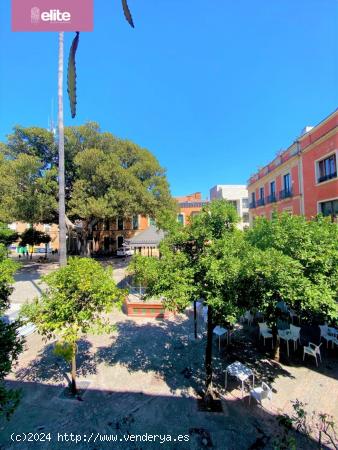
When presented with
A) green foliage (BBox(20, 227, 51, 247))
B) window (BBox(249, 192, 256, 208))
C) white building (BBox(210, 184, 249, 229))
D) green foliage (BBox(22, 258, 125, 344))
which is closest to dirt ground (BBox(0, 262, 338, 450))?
green foliage (BBox(22, 258, 125, 344))

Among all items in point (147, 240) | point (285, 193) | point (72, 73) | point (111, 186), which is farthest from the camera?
point (285, 193)

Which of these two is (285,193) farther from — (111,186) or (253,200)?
(111,186)

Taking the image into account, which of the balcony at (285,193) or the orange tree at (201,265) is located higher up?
the balcony at (285,193)

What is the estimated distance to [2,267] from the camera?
588 centimetres

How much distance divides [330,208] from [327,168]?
9.10ft

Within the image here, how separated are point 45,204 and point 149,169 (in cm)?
977

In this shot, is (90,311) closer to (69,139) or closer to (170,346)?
(170,346)

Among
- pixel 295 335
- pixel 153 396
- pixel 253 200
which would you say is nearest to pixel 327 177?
pixel 295 335

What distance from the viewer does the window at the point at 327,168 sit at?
47.7ft

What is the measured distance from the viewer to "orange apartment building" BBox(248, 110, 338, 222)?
14.5m

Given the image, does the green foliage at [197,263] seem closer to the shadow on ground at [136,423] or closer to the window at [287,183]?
the shadow on ground at [136,423]

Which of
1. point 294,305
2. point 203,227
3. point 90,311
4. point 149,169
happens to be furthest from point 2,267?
point 149,169

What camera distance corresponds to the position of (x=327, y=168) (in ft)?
50.2

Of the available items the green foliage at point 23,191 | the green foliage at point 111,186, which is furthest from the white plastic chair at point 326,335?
the green foliage at point 23,191
